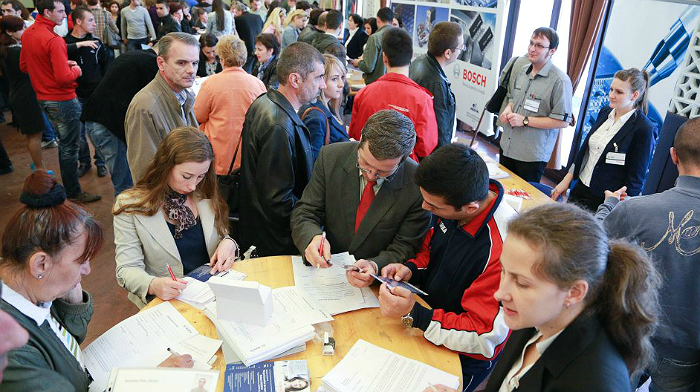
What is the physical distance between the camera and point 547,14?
5.82 metres

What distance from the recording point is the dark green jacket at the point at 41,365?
1.24 m

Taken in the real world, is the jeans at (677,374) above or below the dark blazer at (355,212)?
below

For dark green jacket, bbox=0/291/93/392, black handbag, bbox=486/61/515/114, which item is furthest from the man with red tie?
black handbag, bbox=486/61/515/114

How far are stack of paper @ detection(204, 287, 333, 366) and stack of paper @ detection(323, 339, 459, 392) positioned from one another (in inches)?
7.7

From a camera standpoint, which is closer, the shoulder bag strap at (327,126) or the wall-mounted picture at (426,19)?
the shoulder bag strap at (327,126)

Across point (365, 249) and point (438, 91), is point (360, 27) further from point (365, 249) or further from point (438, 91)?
point (365, 249)

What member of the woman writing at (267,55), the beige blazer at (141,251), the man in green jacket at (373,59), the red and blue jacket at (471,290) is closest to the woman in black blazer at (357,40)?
the man in green jacket at (373,59)

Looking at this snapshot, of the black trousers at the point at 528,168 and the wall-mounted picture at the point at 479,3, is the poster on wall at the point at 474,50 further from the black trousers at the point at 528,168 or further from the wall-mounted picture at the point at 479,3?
the black trousers at the point at 528,168

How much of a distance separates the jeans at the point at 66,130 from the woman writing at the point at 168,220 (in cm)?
310

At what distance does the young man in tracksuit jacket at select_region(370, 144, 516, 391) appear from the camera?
167cm

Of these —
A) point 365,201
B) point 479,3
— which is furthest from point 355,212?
point 479,3

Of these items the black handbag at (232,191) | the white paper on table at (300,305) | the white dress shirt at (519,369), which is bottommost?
the black handbag at (232,191)

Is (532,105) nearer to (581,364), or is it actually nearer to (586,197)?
(586,197)

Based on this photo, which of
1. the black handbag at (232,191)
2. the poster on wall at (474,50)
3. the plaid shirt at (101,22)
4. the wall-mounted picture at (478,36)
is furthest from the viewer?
the plaid shirt at (101,22)
